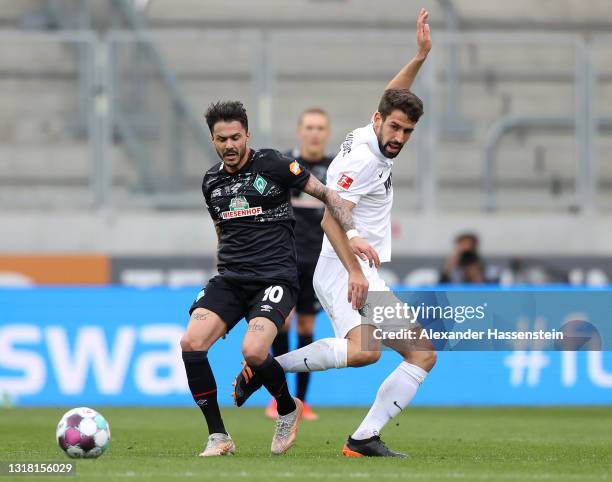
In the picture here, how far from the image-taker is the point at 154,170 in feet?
49.4

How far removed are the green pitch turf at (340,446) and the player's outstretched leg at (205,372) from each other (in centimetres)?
13

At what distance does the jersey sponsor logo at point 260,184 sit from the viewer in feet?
23.9

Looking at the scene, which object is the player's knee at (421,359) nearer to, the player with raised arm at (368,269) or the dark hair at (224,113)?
the player with raised arm at (368,269)

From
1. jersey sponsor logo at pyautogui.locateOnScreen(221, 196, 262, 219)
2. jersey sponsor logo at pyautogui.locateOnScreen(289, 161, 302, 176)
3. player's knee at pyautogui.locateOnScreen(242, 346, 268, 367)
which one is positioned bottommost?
player's knee at pyautogui.locateOnScreen(242, 346, 268, 367)

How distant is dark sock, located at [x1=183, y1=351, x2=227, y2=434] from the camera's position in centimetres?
712

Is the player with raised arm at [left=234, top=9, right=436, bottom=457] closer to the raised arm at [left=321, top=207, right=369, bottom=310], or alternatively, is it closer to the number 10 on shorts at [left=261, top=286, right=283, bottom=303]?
the raised arm at [left=321, top=207, right=369, bottom=310]

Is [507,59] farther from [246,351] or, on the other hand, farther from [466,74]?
[246,351]

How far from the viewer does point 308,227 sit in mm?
10500

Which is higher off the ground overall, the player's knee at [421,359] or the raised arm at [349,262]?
the raised arm at [349,262]

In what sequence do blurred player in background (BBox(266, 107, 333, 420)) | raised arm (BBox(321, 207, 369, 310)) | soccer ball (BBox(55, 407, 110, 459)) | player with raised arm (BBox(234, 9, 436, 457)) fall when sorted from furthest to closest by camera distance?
blurred player in background (BBox(266, 107, 333, 420)), player with raised arm (BBox(234, 9, 436, 457)), raised arm (BBox(321, 207, 369, 310)), soccer ball (BBox(55, 407, 110, 459))

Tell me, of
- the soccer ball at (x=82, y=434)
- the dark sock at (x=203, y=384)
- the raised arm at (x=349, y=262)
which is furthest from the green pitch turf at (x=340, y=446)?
the raised arm at (x=349, y=262)

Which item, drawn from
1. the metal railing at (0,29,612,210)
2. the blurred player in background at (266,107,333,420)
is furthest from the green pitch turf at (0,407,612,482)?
the metal railing at (0,29,612,210)

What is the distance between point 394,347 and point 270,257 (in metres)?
0.87

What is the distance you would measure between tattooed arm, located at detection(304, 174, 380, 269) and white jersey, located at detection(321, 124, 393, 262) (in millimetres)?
98
